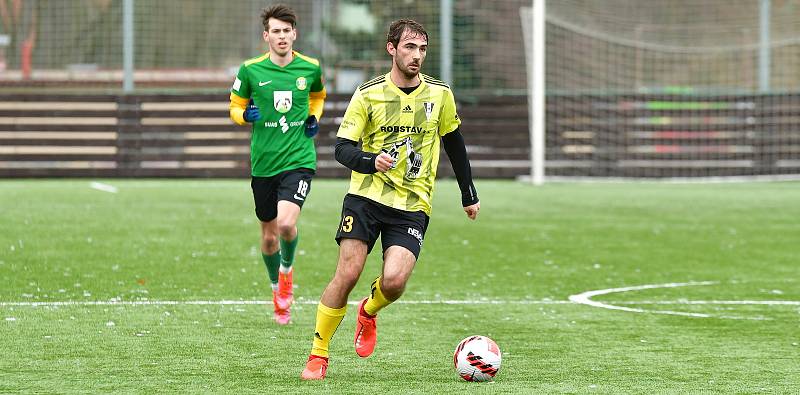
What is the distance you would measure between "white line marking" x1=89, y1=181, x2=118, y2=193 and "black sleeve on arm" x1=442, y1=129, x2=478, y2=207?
52.3 ft

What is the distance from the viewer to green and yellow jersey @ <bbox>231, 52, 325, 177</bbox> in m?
10.1

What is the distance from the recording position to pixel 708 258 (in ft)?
45.9

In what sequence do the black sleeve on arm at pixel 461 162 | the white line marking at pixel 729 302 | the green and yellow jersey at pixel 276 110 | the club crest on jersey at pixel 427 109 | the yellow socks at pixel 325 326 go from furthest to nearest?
the white line marking at pixel 729 302
the green and yellow jersey at pixel 276 110
the black sleeve on arm at pixel 461 162
the club crest on jersey at pixel 427 109
the yellow socks at pixel 325 326

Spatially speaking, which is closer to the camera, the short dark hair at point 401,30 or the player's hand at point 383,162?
the player's hand at point 383,162

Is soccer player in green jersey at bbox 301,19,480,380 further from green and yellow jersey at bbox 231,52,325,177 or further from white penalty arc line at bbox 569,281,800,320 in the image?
white penalty arc line at bbox 569,281,800,320

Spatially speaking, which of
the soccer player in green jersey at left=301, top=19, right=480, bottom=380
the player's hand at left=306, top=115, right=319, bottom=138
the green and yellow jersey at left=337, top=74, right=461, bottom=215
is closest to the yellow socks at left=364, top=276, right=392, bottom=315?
the soccer player in green jersey at left=301, top=19, right=480, bottom=380

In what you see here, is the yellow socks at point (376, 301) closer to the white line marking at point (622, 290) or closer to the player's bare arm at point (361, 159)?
the player's bare arm at point (361, 159)

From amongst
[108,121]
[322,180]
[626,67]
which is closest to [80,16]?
[108,121]

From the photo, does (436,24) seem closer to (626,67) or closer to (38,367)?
(626,67)

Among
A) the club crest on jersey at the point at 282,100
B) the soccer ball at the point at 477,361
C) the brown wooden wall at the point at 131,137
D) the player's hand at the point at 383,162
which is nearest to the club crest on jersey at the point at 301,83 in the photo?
the club crest on jersey at the point at 282,100

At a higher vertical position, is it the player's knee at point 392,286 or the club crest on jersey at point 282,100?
the club crest on jersey at point 282,100

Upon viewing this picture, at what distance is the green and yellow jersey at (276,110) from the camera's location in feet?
33.2

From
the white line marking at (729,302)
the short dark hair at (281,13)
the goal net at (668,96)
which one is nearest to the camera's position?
the short dark hair at (281,13)

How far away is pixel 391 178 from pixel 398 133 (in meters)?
0.24
